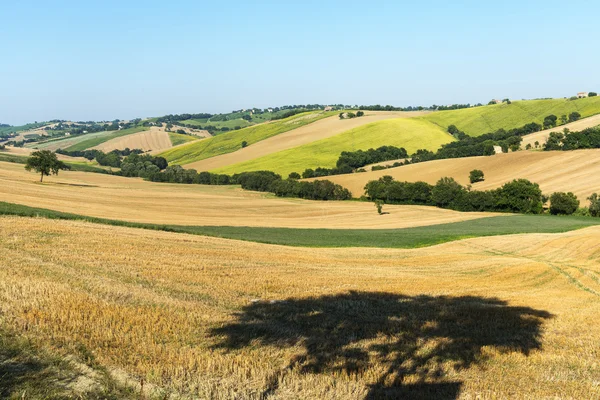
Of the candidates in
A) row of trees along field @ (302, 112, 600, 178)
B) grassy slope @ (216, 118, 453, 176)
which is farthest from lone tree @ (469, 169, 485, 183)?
grassy slope @ (216, 118, 453, 176)

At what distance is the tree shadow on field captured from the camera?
985cm

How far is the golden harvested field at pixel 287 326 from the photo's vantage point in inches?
370

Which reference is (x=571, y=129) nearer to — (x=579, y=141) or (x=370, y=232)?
(x=579, y=141)

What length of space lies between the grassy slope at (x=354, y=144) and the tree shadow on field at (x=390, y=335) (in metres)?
129

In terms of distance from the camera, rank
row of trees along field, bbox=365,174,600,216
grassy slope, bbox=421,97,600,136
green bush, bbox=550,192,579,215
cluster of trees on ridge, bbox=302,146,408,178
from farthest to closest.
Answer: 1. grassy slope, bbox=421,97,600,136
2. cluster of trees on ridge, bbox=302,146,408,178
3. row of trees along field, bbox=365,174,600,216
4. green bush, bbox=550,192,579,215

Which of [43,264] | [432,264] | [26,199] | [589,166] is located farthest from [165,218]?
[589,166]

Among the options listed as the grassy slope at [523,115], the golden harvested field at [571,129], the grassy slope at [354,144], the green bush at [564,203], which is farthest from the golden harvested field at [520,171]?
the grassy slope at [523,115]

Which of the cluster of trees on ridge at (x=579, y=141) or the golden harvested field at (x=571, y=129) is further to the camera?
the golden harvested field at (x=571, y=129)

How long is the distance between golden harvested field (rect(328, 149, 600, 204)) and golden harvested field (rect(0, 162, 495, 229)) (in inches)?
772

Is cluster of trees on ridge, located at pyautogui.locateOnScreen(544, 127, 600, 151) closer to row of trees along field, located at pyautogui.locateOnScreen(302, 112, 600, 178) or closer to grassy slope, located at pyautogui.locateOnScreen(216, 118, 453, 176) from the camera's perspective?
row of trees along field, located at pyautogui.locateOnScreen(302, 112, 600, 178)

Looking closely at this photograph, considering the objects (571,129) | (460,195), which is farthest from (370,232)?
(571,129)

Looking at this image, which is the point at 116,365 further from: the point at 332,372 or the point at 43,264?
the point at 43,264

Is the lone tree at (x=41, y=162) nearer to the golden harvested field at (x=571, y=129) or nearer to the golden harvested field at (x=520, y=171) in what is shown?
the golden harvested field at (x=520, y=171)

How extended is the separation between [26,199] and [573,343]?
65052 mm
